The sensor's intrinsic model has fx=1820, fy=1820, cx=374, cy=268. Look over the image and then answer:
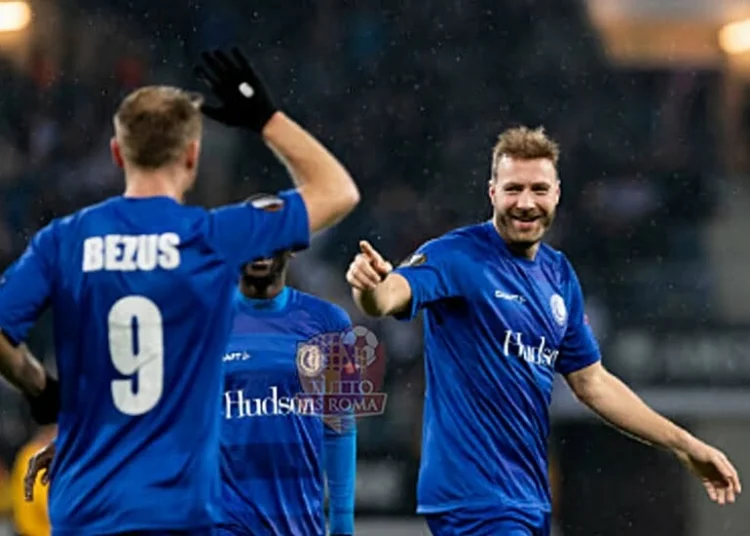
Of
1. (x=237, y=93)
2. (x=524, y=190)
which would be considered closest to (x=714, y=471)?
(x=524, y=190)

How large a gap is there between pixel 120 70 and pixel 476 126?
2.27m

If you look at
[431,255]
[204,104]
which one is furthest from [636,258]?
[204,104]

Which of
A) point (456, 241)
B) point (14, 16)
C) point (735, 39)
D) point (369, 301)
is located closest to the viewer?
point (369, 301)

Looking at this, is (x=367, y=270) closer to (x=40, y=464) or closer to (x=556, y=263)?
(x=40, y=464)

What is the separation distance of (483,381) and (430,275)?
337 millimetres

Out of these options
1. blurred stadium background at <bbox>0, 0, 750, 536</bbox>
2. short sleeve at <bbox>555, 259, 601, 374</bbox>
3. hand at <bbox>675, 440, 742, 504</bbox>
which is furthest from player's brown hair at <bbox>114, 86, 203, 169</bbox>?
blurred stadium background at <bbox>0, 0, 750, 536</bbox>

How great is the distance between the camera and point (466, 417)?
200 inches

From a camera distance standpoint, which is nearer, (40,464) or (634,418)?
(40,464)

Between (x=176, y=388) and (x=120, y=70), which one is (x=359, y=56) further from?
(x=176, y=388)

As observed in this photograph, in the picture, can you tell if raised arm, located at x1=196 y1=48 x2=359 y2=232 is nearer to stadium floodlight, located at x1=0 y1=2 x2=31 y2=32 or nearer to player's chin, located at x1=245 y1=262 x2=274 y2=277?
player's chin, located at x1=245 y1=262 x2=274 y2=277

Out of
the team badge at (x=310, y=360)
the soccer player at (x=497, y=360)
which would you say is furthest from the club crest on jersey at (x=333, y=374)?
the soccer player at (x=497, y=360)

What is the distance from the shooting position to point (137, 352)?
3527mm

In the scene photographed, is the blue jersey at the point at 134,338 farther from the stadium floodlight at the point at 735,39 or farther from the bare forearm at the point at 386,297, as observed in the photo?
the stadium floodlight at the point at 735,39

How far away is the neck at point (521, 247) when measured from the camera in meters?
5.27
